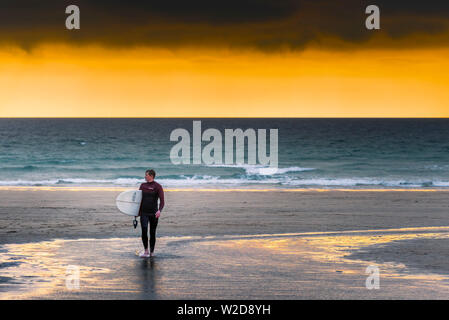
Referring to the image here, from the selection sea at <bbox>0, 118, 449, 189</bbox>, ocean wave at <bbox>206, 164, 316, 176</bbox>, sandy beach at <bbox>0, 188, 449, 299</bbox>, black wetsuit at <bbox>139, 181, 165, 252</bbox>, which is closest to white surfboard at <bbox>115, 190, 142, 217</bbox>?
black wetsuit at <bbox>139, 181, 165, 252</bbox>

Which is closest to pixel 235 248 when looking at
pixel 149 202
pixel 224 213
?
pixel 149 202

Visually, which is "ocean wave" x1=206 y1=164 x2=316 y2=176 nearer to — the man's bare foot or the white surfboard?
the white surfboard

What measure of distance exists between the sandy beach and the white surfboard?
2.87 feet

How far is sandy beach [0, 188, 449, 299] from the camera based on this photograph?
11.2 metres

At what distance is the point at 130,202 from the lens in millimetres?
14828

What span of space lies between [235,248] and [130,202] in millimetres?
2491

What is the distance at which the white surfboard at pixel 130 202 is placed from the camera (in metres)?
14.6

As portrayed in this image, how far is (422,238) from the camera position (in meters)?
16.8

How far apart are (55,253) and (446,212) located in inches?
530

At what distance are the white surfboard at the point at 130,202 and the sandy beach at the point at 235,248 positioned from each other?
876 mm

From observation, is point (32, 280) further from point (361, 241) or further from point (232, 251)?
point (361, 241)
